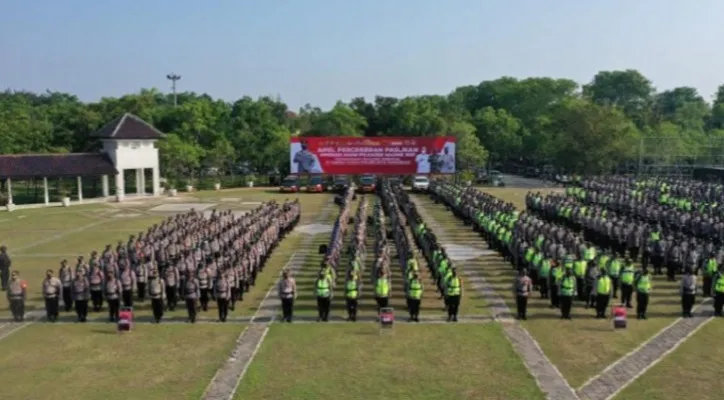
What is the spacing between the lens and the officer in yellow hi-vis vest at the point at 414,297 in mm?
15422

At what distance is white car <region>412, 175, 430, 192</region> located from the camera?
50344 millimetres

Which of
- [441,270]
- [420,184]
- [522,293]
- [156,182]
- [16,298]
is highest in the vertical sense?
[156,182]

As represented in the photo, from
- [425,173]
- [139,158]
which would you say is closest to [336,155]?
[425,173]

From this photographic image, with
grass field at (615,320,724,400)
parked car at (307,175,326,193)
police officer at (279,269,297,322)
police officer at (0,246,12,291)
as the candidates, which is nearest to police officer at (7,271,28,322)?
police officer at (0,246,12,291)

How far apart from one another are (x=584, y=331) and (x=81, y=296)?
10.4 m

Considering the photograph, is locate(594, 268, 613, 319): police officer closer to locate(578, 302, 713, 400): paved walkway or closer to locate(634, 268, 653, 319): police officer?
locate(634, 268, 653, 319): police officer

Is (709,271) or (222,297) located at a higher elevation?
(709,271)

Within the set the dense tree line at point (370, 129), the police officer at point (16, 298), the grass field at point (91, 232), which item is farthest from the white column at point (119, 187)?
the police officer at point (16, 298)

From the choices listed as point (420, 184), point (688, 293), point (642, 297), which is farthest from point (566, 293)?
point (420, 184)

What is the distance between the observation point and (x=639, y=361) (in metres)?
12.6

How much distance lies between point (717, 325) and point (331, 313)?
26.0 ft

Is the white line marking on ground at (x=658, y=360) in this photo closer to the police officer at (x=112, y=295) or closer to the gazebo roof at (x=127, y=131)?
the police officer at (x=112, y=295)

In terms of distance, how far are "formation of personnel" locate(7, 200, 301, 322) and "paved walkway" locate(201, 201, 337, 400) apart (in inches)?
30.7

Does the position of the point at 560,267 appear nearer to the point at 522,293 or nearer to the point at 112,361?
the point at 522,293
